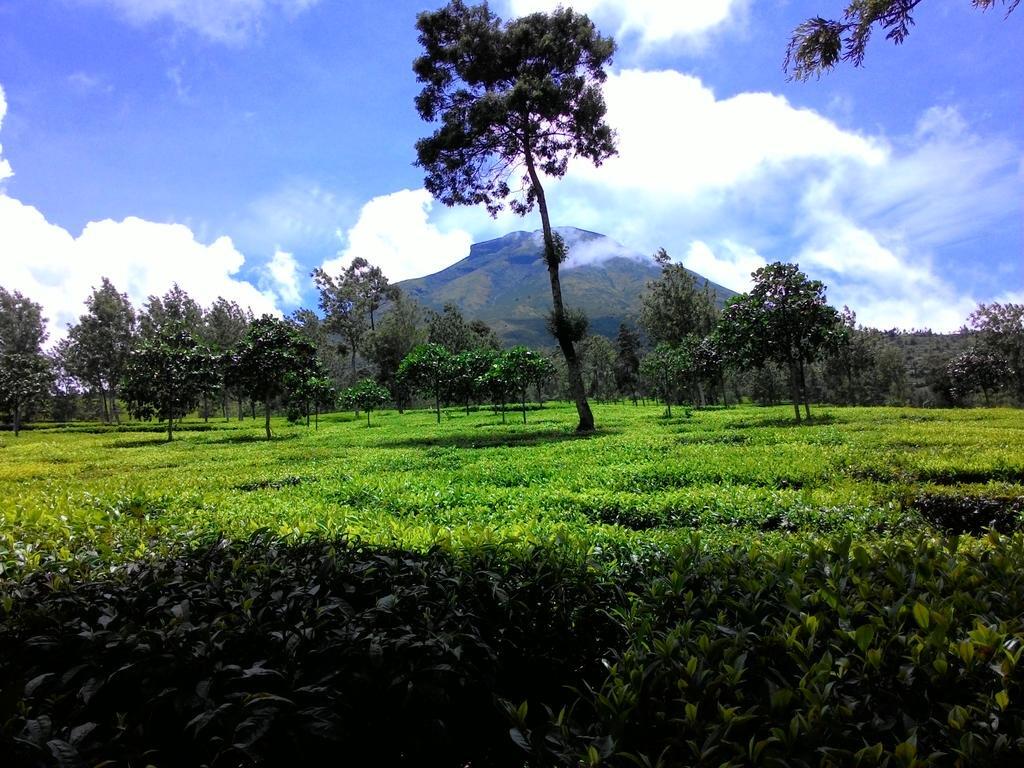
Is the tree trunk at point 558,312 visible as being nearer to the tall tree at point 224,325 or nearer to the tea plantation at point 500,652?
the tea plantation at point 500,652

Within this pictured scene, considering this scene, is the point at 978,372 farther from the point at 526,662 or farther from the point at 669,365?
the point at 526,662

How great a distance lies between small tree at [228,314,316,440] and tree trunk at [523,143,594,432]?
14567 millimetres

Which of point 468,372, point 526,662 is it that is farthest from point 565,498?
point 468,372

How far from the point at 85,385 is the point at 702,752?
81182mm

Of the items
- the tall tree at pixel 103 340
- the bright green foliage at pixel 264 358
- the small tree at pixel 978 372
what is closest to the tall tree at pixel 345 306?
the tall tree at pixel 103 340

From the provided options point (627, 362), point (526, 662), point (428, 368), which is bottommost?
point (526, 662)

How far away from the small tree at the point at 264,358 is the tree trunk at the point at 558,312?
14567mm

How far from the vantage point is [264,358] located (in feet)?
92.2

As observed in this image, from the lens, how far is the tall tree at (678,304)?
193 ft

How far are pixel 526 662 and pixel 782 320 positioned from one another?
21.6 m

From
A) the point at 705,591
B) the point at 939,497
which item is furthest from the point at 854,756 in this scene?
the point at 939,497

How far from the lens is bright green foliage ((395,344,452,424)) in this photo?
40.8 m

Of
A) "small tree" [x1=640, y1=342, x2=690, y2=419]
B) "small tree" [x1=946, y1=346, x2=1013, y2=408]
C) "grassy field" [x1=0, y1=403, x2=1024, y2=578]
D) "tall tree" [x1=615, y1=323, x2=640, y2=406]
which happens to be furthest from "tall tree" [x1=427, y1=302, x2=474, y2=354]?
"grassy field" [x1=0, y1=403, x2=1024, y2=578]

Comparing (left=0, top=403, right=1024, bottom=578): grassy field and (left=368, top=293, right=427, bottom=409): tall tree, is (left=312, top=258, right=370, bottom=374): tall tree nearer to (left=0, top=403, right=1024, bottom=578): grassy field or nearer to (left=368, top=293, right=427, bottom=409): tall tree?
(left=368, top=293, right=427, bottom=409): tall tree
